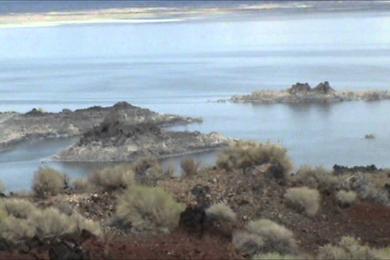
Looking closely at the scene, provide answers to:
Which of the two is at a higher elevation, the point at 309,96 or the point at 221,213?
the point at 309,96

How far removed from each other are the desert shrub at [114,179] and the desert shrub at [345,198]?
12.1 ft

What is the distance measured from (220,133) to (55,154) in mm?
6258

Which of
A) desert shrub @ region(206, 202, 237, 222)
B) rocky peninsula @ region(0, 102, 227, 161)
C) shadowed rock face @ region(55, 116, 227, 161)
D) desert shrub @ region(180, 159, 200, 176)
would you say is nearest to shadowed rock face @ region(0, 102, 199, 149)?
rocky peninsula @ region(0, 102, 227, 161)

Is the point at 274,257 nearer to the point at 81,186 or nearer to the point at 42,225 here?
the point at 42,225

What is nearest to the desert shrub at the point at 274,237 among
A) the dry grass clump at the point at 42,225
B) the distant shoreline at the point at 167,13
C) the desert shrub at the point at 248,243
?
the desert shrub at the point at 248,243

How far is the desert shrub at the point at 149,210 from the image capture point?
1478 centimetres

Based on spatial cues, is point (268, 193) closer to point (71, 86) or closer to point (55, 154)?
point (55, 154)

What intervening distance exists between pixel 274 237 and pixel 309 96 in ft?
104

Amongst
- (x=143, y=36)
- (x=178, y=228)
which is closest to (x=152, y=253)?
(x=178, y=228)

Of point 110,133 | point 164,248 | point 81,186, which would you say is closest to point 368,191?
point 81,186

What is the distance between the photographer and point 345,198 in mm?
17000

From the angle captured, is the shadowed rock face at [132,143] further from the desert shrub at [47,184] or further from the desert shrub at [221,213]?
the desert shrub at [221,213]

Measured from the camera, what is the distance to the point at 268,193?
17406 millimetres

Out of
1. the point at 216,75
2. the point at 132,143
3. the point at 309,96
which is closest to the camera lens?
the point at 132,143
